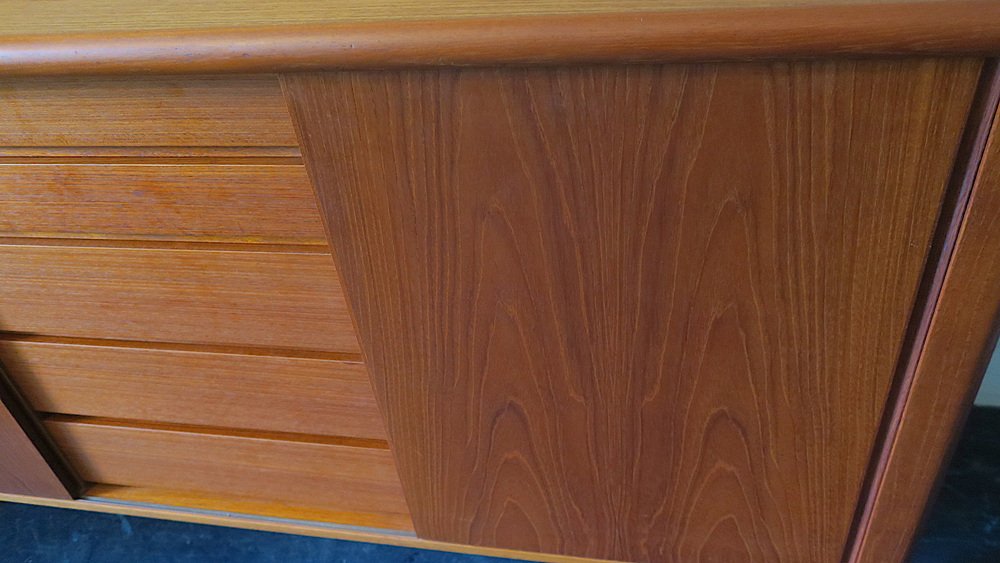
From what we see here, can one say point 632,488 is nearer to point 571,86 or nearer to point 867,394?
point 867,394

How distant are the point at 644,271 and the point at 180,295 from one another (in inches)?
18.7

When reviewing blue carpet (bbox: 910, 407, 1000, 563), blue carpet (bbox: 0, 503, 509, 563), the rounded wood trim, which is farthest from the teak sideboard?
blue carpet (bbox: 910, 407, 1000, 563)

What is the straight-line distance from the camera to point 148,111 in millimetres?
607

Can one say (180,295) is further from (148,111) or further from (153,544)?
(153,544)

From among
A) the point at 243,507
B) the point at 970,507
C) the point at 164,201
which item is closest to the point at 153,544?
the point at 243,507

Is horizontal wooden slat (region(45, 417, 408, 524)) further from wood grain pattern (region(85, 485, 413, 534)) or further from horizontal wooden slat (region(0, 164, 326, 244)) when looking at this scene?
horizontal wooden slat (region(0, 164, 326, 244))

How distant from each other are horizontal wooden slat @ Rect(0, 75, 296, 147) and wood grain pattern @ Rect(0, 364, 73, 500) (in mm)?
402

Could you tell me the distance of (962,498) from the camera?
1.03 metres

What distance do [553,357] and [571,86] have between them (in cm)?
27

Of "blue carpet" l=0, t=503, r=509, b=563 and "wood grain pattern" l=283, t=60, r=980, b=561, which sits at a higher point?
"wood grain pattern" l=283, t=60, r=980, b=561

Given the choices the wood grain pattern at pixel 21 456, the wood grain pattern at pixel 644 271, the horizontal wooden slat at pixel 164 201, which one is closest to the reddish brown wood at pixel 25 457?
the wood grain pattern at pixel 21 456

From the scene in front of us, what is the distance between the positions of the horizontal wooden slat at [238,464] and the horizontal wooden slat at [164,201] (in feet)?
1.02

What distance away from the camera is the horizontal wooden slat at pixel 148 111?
1.92 ft

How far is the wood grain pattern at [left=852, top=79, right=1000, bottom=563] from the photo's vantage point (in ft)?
1.74
